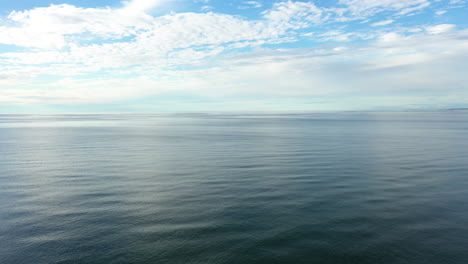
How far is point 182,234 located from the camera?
14.1 meters

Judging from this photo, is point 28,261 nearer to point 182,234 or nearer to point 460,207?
point 182,234

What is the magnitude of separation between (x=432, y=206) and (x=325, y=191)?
6.13m

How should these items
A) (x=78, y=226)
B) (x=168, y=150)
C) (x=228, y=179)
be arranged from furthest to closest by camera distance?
(x=168, y=150) < (x=228, y=179) < (x=78, y=226)

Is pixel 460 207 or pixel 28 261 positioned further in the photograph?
pixel 460 207

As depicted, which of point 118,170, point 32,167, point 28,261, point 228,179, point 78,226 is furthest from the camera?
point 32,167

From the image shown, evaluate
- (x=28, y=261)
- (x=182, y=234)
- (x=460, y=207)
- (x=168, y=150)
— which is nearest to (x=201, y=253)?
(x=182, y=234)

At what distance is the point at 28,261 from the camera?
38.9ft

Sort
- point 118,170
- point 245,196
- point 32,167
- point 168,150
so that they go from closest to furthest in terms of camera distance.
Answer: point 245,196
point 118,170
point 32,167
point 168,150

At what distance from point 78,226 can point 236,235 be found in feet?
25.9

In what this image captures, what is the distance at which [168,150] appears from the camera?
4369cm

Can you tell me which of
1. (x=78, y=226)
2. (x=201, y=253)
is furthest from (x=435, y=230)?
(x=78, y=226)

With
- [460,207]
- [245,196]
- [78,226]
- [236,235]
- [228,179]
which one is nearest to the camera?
[236,235]

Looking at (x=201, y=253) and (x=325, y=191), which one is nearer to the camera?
(x=201, y=253)

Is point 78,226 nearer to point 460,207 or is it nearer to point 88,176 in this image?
point 88,176
